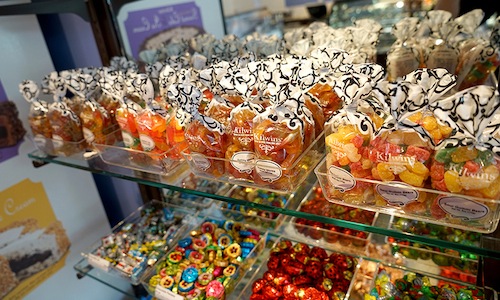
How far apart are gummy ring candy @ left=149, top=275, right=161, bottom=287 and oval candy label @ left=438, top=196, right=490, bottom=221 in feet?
3.44

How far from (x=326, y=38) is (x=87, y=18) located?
3.09ft

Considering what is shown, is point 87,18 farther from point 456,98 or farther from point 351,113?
point 456,98

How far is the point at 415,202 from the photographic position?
0.84 meters

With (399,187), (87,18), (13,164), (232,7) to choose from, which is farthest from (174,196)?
(232,7)

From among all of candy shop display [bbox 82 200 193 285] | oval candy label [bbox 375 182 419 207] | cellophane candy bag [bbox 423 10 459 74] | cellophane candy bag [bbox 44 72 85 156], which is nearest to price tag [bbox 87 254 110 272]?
candy shop display [bbox 82 200 193 285]

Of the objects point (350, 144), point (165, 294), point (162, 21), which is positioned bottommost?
point (165, 294)

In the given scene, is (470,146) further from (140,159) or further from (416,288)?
(140,159)

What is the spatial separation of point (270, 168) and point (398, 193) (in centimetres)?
30

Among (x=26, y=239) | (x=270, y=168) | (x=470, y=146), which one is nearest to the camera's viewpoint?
(x=470, y=146)

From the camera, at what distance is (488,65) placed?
3.62 feet

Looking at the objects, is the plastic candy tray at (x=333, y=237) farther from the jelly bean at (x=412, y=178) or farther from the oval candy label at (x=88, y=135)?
the oval candy label at (x=88, y=135)

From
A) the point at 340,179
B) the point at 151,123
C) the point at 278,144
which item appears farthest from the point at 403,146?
the point at 151,123

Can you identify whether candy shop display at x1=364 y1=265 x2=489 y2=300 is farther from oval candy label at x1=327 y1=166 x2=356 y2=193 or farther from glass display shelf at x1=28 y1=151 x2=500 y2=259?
oval candy label at x1=327 y1=166 x2=356 y2=193

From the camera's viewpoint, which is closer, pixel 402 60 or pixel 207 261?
pixel 402 60
